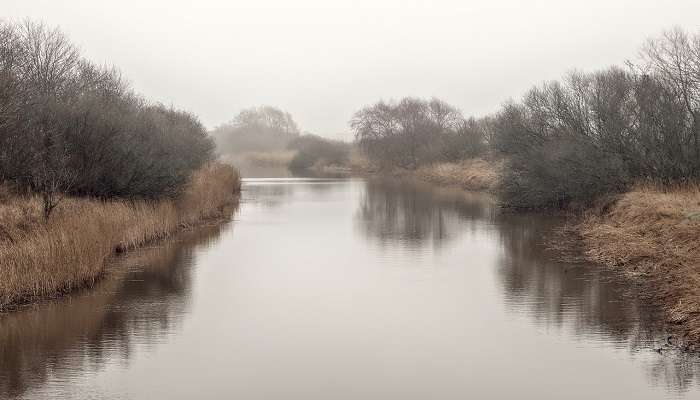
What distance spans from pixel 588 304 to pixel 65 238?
8.89 meters

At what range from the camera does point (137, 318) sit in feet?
34.7

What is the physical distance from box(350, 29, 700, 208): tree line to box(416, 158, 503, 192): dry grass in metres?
8.15

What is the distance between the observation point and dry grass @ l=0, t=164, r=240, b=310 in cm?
1111

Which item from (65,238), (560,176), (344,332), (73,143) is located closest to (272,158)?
(560,176)

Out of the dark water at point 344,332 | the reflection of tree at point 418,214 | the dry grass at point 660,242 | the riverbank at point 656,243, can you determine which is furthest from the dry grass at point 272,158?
the dark water at point 344,332

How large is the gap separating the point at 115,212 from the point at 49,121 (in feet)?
8.77

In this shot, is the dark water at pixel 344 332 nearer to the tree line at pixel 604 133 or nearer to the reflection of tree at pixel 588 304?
the reflection of tree at pixel 588 304

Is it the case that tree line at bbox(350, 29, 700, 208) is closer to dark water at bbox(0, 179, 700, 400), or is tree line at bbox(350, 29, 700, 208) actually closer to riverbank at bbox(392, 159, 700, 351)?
riverbank at bbox(392, 159, 700, 351)

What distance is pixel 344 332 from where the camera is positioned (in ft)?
32.3

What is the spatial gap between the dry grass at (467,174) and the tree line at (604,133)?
815 cm

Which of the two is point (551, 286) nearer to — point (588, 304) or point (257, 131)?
point (588, 304)

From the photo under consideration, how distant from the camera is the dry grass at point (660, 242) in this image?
1013 centimetres

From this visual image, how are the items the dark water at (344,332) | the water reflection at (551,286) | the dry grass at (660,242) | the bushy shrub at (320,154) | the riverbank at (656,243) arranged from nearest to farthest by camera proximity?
the dark water at (344,332) → the water reflection at (551,286) → the riverbank at (656,243) → the dry grass at (660,242) → the bushy shrub at (320,154)

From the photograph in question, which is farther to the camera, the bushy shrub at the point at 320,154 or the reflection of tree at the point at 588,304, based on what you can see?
the bushy shrub at the point at 320,154
